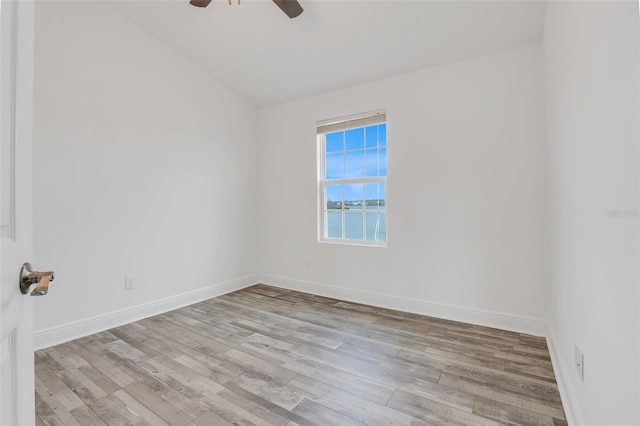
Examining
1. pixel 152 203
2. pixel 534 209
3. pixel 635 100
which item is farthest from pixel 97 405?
pixel 534 209

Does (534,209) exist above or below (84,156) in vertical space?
below

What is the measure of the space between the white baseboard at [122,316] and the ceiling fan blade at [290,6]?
310cm

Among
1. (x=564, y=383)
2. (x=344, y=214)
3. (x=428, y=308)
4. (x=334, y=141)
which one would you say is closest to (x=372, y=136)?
(x=334, y=141)

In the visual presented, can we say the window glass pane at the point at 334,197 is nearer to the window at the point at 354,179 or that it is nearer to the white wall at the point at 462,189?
the window at the point at 354,179

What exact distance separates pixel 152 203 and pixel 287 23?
2298mm

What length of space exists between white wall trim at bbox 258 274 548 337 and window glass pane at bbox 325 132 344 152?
1775 millimetres

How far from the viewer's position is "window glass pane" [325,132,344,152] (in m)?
3.69

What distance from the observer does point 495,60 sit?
264 centimetres

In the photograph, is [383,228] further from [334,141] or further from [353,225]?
[334,141]

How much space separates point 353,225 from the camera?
360 centimetres

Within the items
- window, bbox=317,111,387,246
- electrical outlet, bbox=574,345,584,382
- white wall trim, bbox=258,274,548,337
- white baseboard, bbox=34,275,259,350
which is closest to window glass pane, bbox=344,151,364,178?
window, bbox=317,111,387,246

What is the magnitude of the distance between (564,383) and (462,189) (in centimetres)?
166

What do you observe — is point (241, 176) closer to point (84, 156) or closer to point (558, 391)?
point (84, 156)

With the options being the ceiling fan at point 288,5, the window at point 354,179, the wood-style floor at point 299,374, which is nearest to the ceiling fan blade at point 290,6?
the ceiling fan at point 288,5
